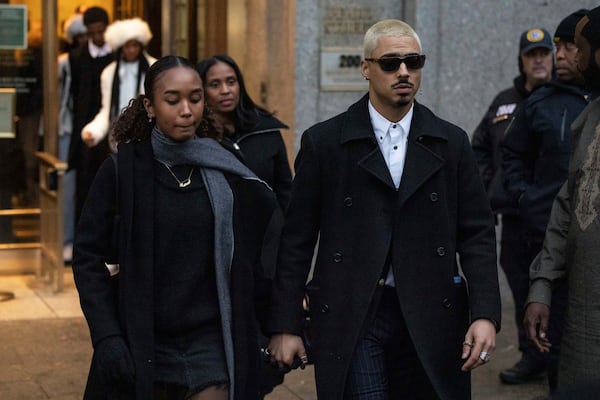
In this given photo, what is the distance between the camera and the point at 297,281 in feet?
15.5

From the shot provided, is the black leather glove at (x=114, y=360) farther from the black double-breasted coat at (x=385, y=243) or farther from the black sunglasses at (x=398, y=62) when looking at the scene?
the black sunglasses at (x=398, y=62)

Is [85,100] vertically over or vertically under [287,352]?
over

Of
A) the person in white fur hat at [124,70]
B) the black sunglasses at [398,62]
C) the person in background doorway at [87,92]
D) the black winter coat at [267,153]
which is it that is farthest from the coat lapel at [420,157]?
the person in background doorway at [87,92]

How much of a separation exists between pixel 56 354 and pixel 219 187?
3.76 metres

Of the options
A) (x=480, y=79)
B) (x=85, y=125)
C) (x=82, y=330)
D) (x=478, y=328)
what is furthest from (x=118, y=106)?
(x=478, y=328)

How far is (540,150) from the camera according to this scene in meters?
6.71

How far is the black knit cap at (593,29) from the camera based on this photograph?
15.0ft

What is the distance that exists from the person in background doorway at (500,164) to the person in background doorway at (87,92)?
3.37 m

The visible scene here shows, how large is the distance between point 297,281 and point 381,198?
427mm

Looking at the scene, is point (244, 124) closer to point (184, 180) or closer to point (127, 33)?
point (184, 180)

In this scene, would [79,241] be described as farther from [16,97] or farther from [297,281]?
[16,97]

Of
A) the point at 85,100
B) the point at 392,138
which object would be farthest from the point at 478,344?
the point at 85,100

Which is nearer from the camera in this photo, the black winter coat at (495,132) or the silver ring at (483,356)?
the silver ring at (483,356)

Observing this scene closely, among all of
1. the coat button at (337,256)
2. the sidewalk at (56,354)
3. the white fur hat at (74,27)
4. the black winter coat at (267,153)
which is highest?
the white fur hat at (74,27)
